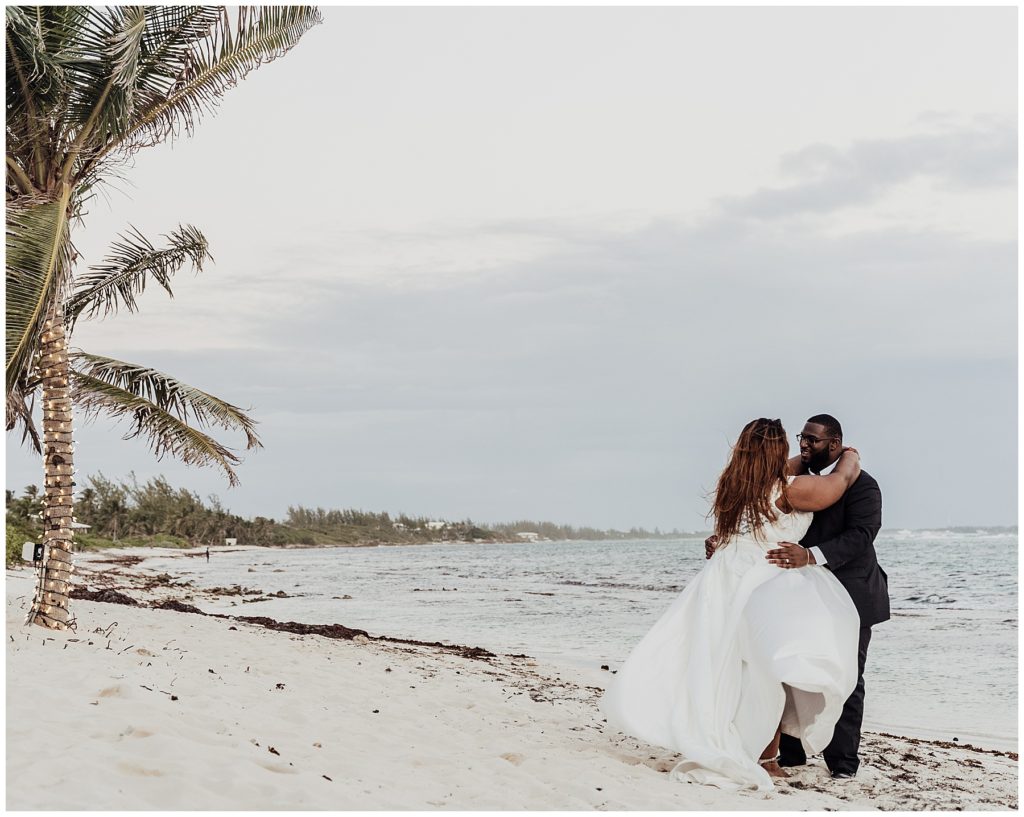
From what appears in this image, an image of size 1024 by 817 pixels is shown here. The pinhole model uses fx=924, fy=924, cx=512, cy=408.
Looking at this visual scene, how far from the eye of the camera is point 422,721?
22.5 ft

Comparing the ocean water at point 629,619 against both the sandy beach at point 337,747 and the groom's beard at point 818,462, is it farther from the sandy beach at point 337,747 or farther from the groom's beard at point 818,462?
the groom's beard at point 818,462

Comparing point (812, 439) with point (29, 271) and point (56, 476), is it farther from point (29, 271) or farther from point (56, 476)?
point (56, 476)

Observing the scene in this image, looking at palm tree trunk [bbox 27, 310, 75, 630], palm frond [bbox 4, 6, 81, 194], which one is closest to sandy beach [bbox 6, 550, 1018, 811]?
palm tree trunk [bbox 27, 310, 75, 630]

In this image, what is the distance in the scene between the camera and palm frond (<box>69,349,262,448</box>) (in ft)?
34.5

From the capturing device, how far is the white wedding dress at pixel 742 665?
5.30 meters

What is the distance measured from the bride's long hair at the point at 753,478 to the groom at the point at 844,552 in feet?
0.75

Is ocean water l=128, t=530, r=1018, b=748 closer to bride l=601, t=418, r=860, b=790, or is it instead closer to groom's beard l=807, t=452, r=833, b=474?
bride l=601, t=418, r=860, b=790

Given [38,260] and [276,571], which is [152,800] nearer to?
[38,260]

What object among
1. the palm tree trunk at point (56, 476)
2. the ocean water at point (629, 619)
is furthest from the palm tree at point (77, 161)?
the ocean water at point (629, 619)

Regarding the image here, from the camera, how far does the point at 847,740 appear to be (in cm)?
568

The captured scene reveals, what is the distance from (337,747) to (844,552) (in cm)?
324

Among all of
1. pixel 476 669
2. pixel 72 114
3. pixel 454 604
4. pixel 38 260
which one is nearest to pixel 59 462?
pixel 38 260

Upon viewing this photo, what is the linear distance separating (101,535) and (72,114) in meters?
53.3

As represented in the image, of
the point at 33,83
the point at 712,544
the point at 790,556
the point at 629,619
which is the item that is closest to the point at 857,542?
the point at 790,556
